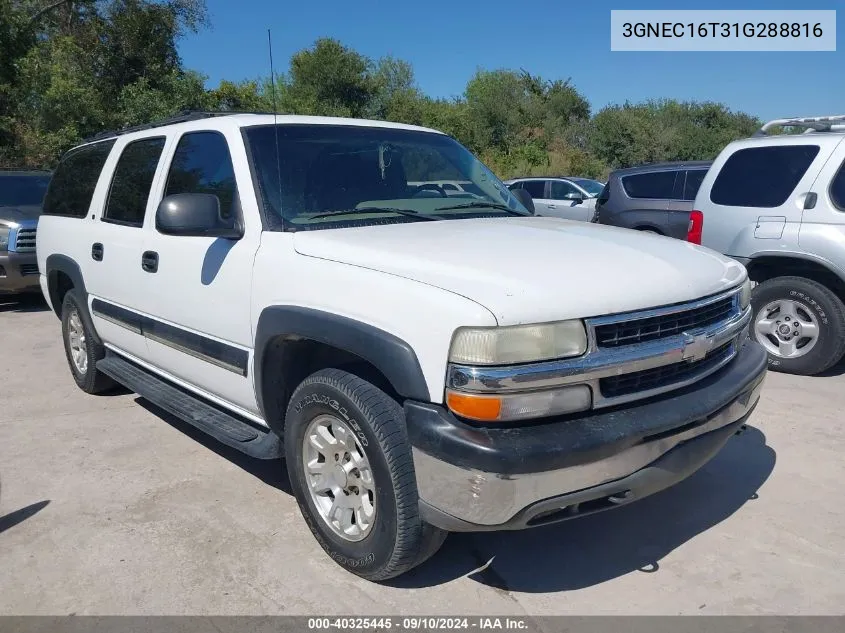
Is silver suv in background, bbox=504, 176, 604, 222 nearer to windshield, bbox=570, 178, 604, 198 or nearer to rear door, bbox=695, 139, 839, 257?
windshield, bbox=570, 178, 604, 198

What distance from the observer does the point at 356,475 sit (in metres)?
2.93

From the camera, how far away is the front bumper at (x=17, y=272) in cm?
885

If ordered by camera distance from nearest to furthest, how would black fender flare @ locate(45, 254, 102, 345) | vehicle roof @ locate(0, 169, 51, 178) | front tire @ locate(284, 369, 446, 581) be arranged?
1. front tire @ locate(284, 369, 446, 581)
2. black fender flare @ locate(45, 254, 102, 345)
3. vehicle roof @ locate(0, 169, 51, 178)

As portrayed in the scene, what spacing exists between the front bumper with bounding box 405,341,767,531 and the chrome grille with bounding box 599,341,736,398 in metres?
0.07

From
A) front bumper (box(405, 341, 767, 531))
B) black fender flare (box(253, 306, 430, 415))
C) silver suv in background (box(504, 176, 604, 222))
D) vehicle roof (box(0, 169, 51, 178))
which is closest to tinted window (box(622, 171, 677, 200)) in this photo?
silver suv in background (box(504, 176, 604, 222))

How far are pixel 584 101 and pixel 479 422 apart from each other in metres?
45.3

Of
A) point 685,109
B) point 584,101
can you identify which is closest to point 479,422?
point 584,101

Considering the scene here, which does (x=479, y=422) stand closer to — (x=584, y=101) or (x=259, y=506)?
(x=259, y=506)

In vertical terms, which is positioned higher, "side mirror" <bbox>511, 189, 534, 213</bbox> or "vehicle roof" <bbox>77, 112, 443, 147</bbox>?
"vehicle roof" <bbox>77, 112, 443, 147</bbox>

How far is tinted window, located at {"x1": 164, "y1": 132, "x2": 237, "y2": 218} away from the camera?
142 inches

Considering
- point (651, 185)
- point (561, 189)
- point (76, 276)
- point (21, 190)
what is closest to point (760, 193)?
point (651, 185)

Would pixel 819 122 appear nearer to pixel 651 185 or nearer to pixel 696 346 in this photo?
pixel 651 185

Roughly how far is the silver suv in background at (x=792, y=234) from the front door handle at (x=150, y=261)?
182 inches
